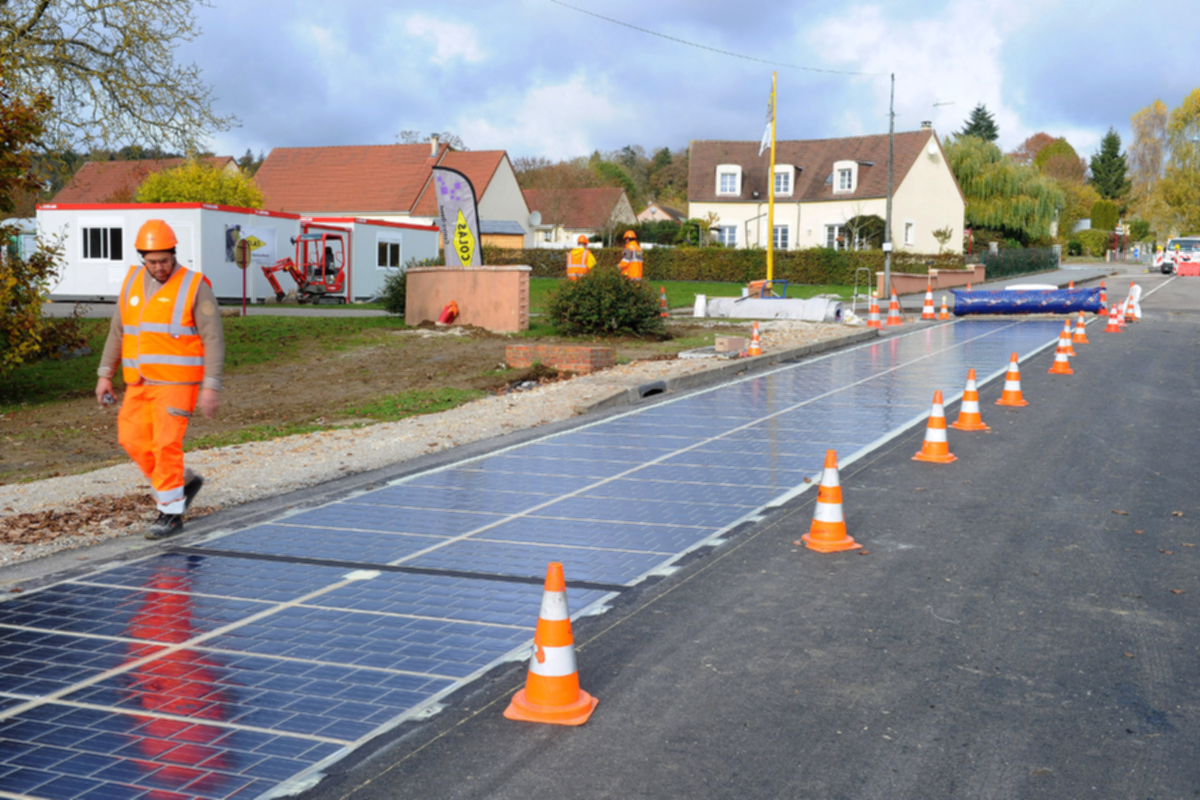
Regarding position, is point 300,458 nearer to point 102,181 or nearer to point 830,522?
point 830,522

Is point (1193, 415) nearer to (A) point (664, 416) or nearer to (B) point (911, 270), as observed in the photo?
(A) point (664, 416)

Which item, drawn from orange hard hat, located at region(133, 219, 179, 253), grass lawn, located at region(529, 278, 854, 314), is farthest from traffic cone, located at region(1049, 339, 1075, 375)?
grass lawn, located at region(529, 278, 854, 314)

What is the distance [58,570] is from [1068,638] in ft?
18.2

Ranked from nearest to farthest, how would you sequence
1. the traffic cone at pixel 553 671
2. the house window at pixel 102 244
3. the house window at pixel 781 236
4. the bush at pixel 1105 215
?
the traffic cone at pixel 553 671 → the house window at pixel 102 244 → the house window at pixel 781 236 → the bush at pixel 1105 215

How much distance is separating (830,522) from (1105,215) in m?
101

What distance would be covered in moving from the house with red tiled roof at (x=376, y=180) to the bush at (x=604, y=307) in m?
37.1

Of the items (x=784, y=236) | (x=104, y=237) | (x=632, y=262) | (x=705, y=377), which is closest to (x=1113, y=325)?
(x=632, y=262)

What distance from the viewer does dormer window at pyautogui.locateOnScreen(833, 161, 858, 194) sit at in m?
59.7

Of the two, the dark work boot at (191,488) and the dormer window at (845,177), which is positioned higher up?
the dormer window at (845,177)

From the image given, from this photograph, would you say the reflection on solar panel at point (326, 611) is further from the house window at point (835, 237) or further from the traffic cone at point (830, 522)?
the house window at point (835, 237)

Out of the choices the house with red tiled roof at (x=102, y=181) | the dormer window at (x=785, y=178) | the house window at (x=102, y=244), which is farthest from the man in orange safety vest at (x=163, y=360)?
the dormer window at (x=785, y=178)

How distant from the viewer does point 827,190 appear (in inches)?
2406

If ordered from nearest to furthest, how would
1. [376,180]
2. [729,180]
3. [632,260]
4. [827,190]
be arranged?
[632,260] → [376,180] → [827,190] → [729,180]

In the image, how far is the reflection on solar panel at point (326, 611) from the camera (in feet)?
13.4
